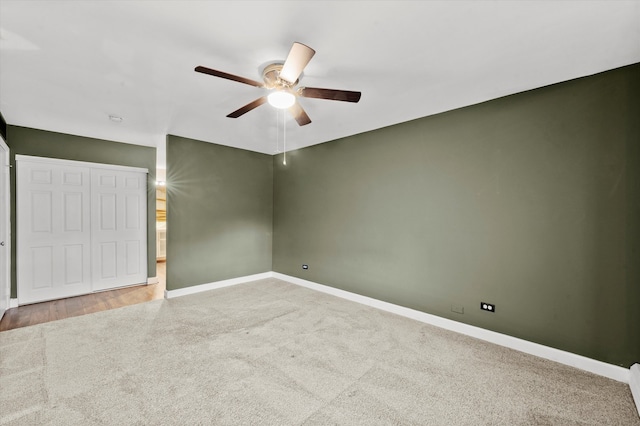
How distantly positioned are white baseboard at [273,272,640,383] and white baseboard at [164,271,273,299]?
1.96 metres

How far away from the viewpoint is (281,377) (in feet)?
7.12

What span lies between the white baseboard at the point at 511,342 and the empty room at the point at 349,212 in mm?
17

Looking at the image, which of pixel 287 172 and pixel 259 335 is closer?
pixel 259 335

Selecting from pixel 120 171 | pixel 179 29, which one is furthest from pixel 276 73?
pixel 120 171

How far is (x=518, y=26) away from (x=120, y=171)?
564cm

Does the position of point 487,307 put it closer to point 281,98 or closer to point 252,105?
point 281,98

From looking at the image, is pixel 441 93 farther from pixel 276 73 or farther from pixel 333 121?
pixel 276 73

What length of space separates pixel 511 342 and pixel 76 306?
5546 millimetres

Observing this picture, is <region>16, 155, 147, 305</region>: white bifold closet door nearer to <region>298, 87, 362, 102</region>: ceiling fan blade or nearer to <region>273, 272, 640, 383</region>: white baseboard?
<region>273, 272, 640, 383</region>: white baseboard

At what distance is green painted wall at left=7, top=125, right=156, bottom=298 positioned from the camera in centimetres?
379

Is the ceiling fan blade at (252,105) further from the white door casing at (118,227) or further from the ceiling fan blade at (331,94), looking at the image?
the white door casing at (118,227)

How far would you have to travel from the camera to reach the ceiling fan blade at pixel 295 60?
1664mm

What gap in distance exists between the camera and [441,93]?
274cm

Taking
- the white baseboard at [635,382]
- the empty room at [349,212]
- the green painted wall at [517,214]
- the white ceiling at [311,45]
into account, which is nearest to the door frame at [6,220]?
the empty room at [349,212]
